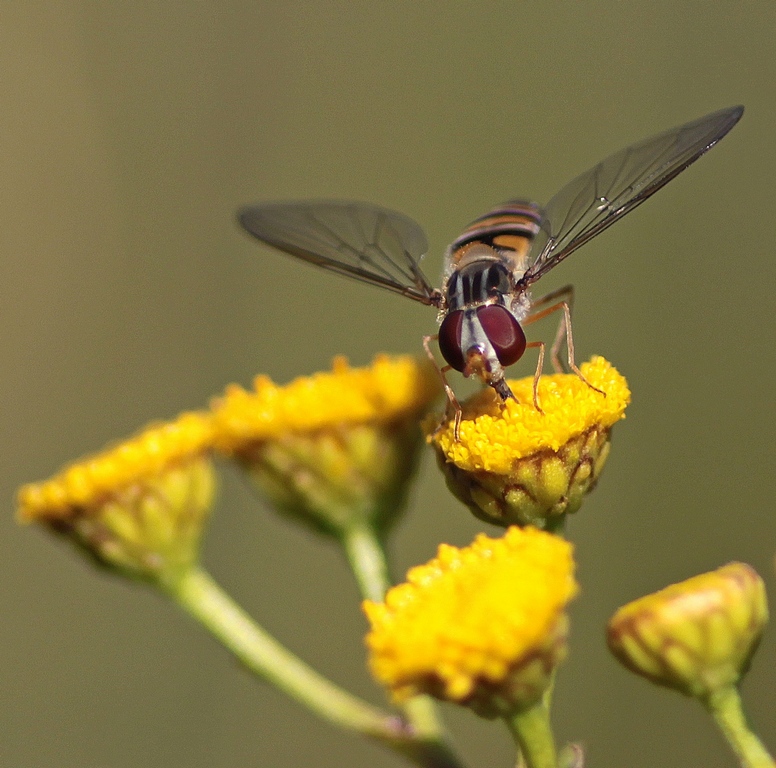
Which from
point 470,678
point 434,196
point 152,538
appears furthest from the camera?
point 434,196

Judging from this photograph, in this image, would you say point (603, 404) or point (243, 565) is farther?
point (243, 565)

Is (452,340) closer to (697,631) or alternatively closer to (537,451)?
(537,451)

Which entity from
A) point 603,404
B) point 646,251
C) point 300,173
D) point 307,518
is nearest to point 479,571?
point 603,404

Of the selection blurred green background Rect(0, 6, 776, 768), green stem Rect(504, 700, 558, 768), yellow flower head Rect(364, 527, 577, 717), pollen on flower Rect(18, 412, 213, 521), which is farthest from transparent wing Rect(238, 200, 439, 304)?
blurred green background Rect(0, 6, 776, 768)

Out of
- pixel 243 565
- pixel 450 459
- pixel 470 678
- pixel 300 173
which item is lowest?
pixel 470 678

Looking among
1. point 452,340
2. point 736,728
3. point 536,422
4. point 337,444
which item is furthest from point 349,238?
point 736,728

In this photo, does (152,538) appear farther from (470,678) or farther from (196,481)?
(470,678)

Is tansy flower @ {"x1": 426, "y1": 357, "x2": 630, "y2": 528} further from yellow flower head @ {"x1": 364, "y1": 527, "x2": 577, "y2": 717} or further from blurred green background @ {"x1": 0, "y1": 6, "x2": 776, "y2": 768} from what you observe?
blurred green background @ {"x1": 0, "y1": 6, "x2": 776, "y2": 768}

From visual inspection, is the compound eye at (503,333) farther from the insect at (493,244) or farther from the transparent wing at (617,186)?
the transparent wing at (617,186)
